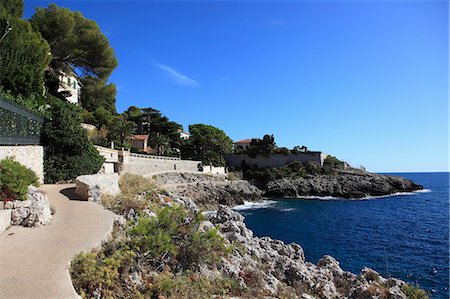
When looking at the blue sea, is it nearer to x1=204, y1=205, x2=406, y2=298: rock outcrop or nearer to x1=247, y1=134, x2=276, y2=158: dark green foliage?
x1=204, y1=205, x2=406, y2=298: rock outcrop

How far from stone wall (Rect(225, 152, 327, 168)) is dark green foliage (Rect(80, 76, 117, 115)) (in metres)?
35.3

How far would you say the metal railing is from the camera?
559 inches

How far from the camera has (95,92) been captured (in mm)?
44875

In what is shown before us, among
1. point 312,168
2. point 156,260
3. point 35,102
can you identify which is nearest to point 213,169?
point 312,168

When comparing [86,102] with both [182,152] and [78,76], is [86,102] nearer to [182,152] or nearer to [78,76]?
[78,76]

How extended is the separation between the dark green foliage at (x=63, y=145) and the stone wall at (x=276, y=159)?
52555 mm

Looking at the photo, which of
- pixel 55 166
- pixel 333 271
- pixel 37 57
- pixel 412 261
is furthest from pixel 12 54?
pixel 412 261

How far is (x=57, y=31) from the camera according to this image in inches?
1420

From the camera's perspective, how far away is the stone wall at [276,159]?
68.9 m

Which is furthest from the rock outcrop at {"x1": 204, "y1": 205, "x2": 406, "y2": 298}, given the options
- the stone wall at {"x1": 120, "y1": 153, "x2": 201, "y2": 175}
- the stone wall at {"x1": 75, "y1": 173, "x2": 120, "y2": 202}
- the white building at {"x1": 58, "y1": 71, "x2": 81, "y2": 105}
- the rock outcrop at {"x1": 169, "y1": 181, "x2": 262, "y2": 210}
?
the white building at {"x1": 58, "y1": 71, "x2": 81, "y2": 105}

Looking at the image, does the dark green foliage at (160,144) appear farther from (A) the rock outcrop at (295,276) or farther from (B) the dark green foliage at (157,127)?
(A) the rock outcrop at (295,276)

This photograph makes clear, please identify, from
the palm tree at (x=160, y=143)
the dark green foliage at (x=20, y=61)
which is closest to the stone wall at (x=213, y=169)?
the palm tree at (x=160, y=143)

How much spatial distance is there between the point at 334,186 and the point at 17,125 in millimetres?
54028

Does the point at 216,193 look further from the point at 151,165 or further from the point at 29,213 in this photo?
the point at 29,213
